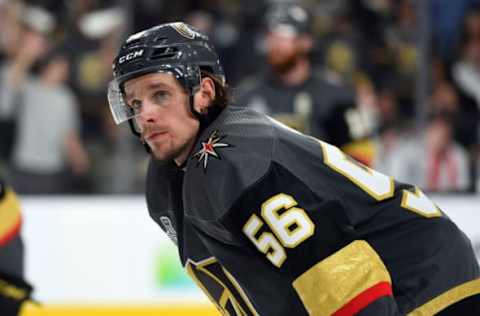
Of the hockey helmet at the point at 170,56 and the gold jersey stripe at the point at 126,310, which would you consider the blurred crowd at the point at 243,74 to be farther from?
the hockey helmet at the point at 170,56

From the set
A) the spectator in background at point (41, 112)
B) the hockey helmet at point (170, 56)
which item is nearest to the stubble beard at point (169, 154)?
the hockey helmet at point (170, 56)

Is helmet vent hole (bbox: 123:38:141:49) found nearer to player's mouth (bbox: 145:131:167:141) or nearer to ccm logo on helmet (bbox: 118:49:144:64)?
ccm logo on helmet (bbox: 118:49:144:64)

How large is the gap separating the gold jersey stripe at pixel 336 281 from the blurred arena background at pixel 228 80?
2.96 meters

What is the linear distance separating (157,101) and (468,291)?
76 centimetres

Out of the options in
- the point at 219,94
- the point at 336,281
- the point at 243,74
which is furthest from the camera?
the point at 243,74

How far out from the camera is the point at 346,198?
2211 mm

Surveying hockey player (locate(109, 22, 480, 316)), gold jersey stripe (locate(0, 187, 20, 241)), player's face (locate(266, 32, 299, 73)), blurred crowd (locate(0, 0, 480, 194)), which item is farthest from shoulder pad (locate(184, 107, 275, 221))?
blurred crowd (locate(0, 0, 480, 194))

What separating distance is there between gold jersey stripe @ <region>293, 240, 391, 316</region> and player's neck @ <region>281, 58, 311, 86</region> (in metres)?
3.01

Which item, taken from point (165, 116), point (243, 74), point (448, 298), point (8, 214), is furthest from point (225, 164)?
point (243, 74)

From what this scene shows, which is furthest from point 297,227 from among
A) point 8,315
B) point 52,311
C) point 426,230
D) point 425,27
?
point 425,27

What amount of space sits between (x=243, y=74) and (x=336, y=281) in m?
3.82

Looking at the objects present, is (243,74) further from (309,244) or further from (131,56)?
(309,244)

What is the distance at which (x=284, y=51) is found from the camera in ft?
16.5

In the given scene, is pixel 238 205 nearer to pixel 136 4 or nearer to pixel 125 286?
pixel 125 286
